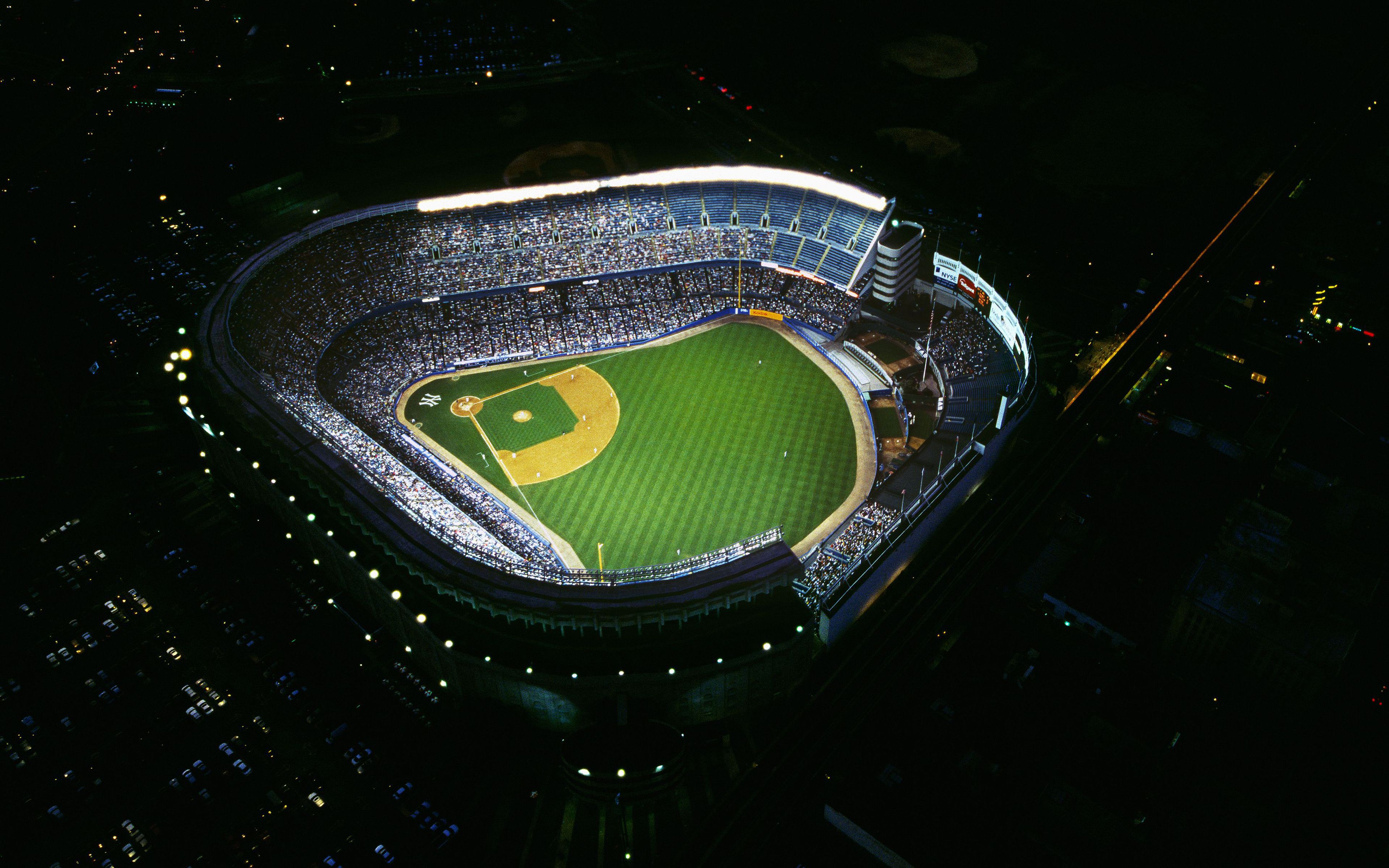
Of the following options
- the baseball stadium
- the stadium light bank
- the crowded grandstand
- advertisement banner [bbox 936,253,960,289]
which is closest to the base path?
the baseball stadium

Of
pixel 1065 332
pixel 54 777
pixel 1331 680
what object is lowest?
pixel 54 777

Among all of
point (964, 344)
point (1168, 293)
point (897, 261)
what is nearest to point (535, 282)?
point (897, 261)

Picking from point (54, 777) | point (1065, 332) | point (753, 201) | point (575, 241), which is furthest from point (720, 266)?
point (54, 777)

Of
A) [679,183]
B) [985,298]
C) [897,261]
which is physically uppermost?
[679,183]

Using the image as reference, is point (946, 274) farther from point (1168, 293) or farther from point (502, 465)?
point (502, 465)

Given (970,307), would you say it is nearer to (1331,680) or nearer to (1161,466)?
(1161,466)

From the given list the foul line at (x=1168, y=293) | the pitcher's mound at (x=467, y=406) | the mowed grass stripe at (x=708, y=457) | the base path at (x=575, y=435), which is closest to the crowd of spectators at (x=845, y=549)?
the mowed grass stripe at (x=708, y=457)

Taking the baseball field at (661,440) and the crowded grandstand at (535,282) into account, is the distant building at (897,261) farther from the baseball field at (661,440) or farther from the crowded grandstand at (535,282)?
the baseball field at (661,440)

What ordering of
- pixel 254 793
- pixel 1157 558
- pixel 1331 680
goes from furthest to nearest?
pixel 1157 558, pixel 1331 680, pixel 254 793
